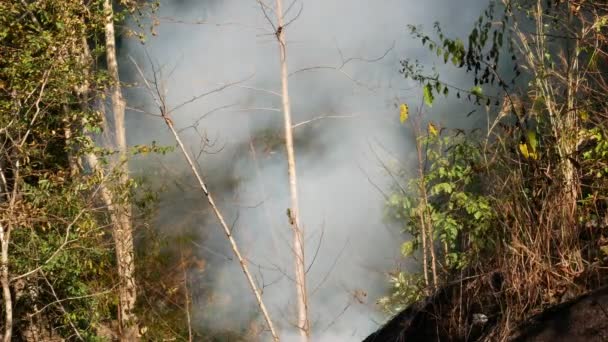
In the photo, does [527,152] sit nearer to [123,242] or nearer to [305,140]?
[123,242]

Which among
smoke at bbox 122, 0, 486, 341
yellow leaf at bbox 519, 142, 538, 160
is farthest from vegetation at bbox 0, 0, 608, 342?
smoke at bbox 122, 0, 486, 341

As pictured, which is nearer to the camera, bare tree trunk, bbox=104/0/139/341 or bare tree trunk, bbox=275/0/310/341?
bare tree trunk, bbox=275/0/310/341

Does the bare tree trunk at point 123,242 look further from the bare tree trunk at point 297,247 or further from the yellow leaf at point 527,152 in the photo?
the yellow leaf at point 527,152

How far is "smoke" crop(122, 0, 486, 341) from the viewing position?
13.0 meters

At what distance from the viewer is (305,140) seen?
14609 millimetres

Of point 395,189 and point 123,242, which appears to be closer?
point 395,189

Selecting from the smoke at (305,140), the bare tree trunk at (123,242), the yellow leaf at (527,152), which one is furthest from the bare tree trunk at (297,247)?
the smoke at (305,140)

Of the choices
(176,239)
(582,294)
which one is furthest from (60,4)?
(582,294)

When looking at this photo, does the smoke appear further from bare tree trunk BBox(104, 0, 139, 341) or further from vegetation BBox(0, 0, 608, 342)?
bare tree trunk BBox(104, 0, 139, 341)

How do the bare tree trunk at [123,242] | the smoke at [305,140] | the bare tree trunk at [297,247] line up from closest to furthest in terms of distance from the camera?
the bare tree trunk at [297,247] → the bare tree trunk at [123,242] → the smoke at [305,140]

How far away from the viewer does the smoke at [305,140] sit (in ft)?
42.5

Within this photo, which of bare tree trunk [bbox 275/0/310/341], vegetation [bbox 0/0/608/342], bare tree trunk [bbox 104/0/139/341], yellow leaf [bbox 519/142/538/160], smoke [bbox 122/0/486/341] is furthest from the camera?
smoke [bbox 122/0/486/341]

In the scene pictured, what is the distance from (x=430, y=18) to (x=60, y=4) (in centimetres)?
674

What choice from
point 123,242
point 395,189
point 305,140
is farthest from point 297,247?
point 305,140
